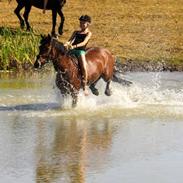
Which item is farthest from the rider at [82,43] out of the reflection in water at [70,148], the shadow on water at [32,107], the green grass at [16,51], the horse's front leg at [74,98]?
the green grass at [16,51]

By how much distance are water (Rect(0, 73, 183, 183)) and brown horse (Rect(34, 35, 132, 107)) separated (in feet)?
0.88

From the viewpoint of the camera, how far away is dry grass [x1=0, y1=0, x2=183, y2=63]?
2344cm

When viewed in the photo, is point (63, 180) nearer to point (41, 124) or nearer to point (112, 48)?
point (41, 124)

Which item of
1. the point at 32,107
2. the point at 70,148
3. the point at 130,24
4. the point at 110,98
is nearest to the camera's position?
the point at 70,148

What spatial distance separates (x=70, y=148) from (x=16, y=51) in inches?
368

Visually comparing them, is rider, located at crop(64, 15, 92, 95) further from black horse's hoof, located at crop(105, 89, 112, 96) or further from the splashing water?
black horse's hoof, located at crop(105, 89, 112, 96)

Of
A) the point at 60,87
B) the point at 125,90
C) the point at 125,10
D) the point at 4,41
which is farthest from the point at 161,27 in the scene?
the point at 60,87

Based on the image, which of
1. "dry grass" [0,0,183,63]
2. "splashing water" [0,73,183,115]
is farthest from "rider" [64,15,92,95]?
"dry grass" [0,0,183,63]

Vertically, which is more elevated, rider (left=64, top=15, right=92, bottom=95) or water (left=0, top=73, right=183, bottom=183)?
rider (left=64, top=15, right=92, bottom=95)

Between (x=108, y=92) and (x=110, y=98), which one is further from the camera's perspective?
(x=110, y=98)

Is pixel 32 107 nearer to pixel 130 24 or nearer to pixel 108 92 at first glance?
pixel 108 92

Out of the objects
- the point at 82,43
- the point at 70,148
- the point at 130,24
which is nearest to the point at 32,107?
the point at 82,43

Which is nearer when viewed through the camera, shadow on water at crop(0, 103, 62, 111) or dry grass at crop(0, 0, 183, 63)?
shadow on water at crop(0, 103, 62, 111)

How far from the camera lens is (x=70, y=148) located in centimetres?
1124
